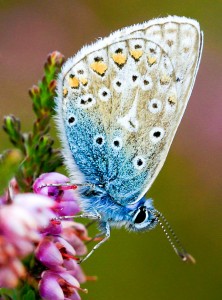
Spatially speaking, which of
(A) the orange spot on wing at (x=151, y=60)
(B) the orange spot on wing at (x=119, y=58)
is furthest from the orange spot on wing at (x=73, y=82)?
(A) the orange spot on wing at (x=151, y=60)

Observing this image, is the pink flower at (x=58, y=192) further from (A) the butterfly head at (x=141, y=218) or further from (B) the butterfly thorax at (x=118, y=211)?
(A) the butterfly head at (x=141, y=218)

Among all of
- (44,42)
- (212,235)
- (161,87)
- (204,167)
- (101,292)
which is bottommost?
(101,292)

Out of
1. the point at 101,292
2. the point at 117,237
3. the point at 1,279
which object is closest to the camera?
the point at 1,279

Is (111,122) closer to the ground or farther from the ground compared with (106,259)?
farther from the ground

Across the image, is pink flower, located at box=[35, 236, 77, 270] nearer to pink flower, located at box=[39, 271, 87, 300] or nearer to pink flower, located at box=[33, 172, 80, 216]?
pink flower, located at box=[39, 271, 87, 300]

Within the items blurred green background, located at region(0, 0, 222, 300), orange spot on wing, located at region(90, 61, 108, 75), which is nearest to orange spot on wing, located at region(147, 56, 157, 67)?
orange spot on wing, located at region(90, 61, 108, 75)

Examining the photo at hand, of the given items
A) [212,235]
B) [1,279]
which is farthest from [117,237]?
[1,279]

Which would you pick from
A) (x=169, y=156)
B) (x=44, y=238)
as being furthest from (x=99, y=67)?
(x=169, y=156)

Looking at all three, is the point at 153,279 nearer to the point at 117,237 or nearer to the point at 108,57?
the point at 117,237
